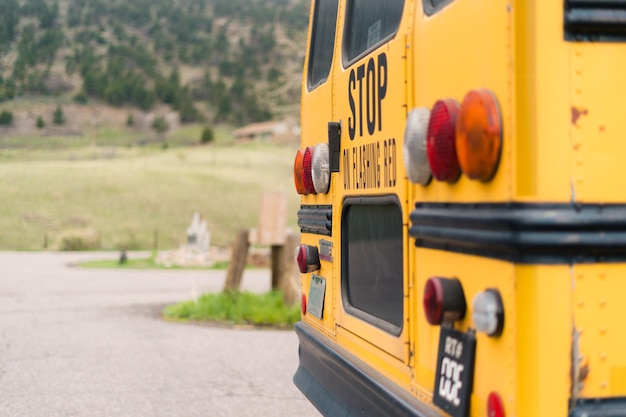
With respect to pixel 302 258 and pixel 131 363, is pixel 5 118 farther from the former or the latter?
pixel 302 258

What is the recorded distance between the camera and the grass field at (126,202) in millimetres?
27469

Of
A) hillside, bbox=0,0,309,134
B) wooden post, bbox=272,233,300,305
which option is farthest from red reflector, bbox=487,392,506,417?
hillside, bbox=0,0,309,134

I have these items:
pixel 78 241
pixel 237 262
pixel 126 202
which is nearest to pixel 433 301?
pixel 237 262

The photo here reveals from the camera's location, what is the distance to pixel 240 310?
9148 mm

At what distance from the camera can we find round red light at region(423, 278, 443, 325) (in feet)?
6.57

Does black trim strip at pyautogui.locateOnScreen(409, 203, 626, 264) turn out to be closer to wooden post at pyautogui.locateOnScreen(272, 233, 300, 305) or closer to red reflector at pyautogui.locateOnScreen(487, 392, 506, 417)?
red reflector at pyautogui.locateOnScreen(487, 392, 506, 417)

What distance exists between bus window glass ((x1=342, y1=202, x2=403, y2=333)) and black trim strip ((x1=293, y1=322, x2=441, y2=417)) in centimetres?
21

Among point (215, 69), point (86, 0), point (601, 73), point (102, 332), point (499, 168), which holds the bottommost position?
point (102, 332)

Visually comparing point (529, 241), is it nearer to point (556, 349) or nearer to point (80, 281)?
point (556, 349)

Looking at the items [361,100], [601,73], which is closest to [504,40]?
[601,73]

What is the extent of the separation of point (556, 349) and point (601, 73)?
2.09ft

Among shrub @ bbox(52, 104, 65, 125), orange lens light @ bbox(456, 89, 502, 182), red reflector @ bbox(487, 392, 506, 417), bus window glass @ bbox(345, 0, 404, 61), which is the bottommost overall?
red reflector @ bbox(487, 392, 506, 417)

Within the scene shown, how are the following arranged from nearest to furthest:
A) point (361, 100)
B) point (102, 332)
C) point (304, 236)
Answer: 1. point (361, 100)
2. point (304, 236)
3. point (102, 332)

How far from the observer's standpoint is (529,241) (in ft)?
5.42
